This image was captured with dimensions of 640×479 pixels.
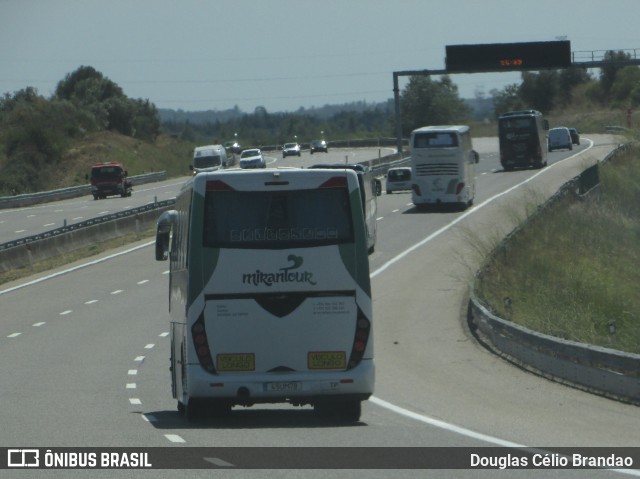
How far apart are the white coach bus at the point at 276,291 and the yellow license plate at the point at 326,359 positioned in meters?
0.01

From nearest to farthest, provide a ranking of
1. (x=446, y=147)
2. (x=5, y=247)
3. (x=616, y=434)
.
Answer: (x=616, y=434) → (x=5, y=247) → (x=446, y=147)

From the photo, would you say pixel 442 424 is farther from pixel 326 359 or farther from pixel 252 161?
pixel 252 161

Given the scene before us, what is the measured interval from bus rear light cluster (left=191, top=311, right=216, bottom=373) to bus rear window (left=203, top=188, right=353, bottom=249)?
90 cm

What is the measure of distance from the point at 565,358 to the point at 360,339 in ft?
16.9

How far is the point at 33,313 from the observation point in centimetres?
3138

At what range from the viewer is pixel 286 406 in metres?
17.0

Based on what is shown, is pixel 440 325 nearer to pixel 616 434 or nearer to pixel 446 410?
pixel 446 410

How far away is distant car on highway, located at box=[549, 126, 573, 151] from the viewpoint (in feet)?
297

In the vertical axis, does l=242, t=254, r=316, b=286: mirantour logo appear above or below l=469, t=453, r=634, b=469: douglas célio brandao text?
above

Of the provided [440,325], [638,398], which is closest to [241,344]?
[638,398]

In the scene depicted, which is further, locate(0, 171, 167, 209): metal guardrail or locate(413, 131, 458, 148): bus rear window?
locate(0, 171, 167, 209): metal guardrail

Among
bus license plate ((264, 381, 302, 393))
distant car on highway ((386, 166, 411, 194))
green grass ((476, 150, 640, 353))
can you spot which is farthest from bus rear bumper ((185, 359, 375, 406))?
distant car on highway ((386, 166, 411, 194))

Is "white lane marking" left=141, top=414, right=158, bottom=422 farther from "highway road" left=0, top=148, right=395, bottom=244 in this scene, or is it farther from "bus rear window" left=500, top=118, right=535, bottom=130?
"bus rear window" left=500, top=118, right=535, bottom=130

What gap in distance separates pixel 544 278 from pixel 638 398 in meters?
15.6
